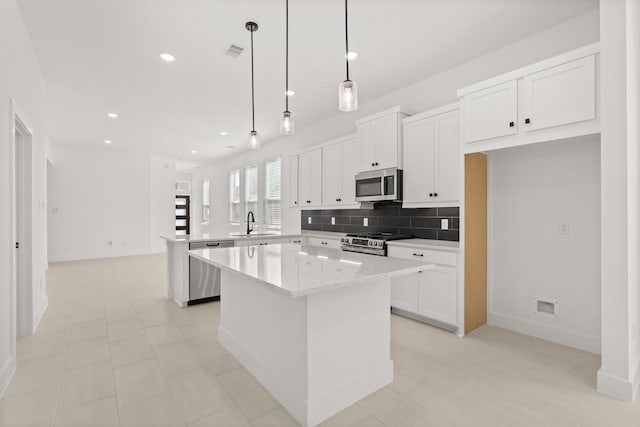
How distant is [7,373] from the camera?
225 centimetres

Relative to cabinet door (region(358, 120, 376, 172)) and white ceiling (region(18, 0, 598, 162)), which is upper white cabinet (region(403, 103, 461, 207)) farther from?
white ceiling (region(18, 0, 598, 162))

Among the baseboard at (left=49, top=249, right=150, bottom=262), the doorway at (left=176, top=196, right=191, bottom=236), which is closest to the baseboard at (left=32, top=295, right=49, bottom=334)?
the baseboard at (left=49, top=249, right=150, bottom=262)

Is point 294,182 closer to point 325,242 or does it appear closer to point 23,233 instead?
point 325,242

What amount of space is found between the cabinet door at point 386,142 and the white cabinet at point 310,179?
1366mm

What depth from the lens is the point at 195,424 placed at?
1.83m

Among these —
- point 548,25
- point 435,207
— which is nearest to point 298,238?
point 435,207

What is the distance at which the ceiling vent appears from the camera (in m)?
3.21

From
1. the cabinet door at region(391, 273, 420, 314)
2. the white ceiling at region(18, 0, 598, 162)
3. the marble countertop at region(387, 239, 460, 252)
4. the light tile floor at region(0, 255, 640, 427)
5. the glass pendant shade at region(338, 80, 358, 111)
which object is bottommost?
the light tile floor at region(0, 255, 640, 427)

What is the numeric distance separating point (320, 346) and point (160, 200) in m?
8.95

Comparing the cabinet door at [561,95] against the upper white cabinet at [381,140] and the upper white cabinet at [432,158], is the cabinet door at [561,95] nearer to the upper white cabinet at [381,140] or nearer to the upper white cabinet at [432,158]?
the upper white cabinet at [432,158]

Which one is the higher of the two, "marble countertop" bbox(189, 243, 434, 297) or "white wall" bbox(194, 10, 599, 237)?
"white wall" bbox(194, 10, 599, 237)

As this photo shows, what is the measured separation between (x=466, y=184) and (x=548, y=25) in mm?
1588

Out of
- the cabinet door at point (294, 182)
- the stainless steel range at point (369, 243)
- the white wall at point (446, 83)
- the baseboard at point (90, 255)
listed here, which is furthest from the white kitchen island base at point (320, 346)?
the baseboard at point (90, 255)

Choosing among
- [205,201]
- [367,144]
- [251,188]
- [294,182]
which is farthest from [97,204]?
[367,144]
